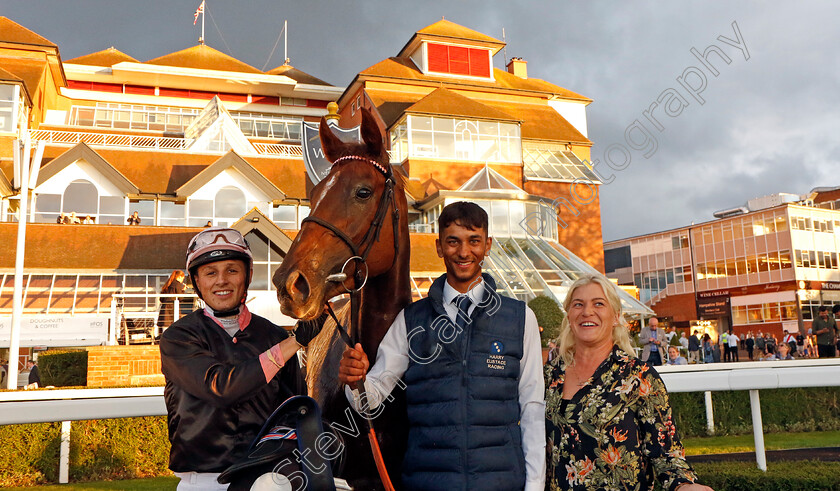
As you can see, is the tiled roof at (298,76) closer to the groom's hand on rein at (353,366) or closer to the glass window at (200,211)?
the glass window at (200,211)

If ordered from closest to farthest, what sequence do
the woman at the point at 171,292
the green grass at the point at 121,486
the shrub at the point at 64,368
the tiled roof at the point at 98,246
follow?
1. the green grass at the point at 121,486
2. the shrub at the point at 64,368
3. the woman at the point at 171,292
4. the tiled roof at the point at 98,246

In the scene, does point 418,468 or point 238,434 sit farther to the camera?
point 418,468

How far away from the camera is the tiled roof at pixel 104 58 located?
3450 centimetres

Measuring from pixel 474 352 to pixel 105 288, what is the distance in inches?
745

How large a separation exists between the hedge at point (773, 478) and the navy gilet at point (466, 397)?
3.18 metres

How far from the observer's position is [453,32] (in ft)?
112

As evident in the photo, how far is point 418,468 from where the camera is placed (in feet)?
7.71

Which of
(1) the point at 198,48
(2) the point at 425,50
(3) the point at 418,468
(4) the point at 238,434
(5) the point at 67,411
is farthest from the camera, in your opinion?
(1) the point at 198,48

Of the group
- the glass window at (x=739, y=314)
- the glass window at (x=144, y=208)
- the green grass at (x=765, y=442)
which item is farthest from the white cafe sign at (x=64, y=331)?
the glass window at (x=739, y=314)

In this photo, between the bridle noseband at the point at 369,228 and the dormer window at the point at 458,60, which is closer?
the bridle noseband at the point at 369,228

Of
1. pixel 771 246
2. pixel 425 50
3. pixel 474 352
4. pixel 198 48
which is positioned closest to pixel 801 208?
pixel 771 246

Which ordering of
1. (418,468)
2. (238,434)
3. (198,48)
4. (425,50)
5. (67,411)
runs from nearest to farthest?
(238,434) → (418,468) → (67,411) → (425,50) → (198,48)

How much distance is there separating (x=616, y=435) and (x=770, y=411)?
329 inches

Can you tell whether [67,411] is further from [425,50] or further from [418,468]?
[425,50]
